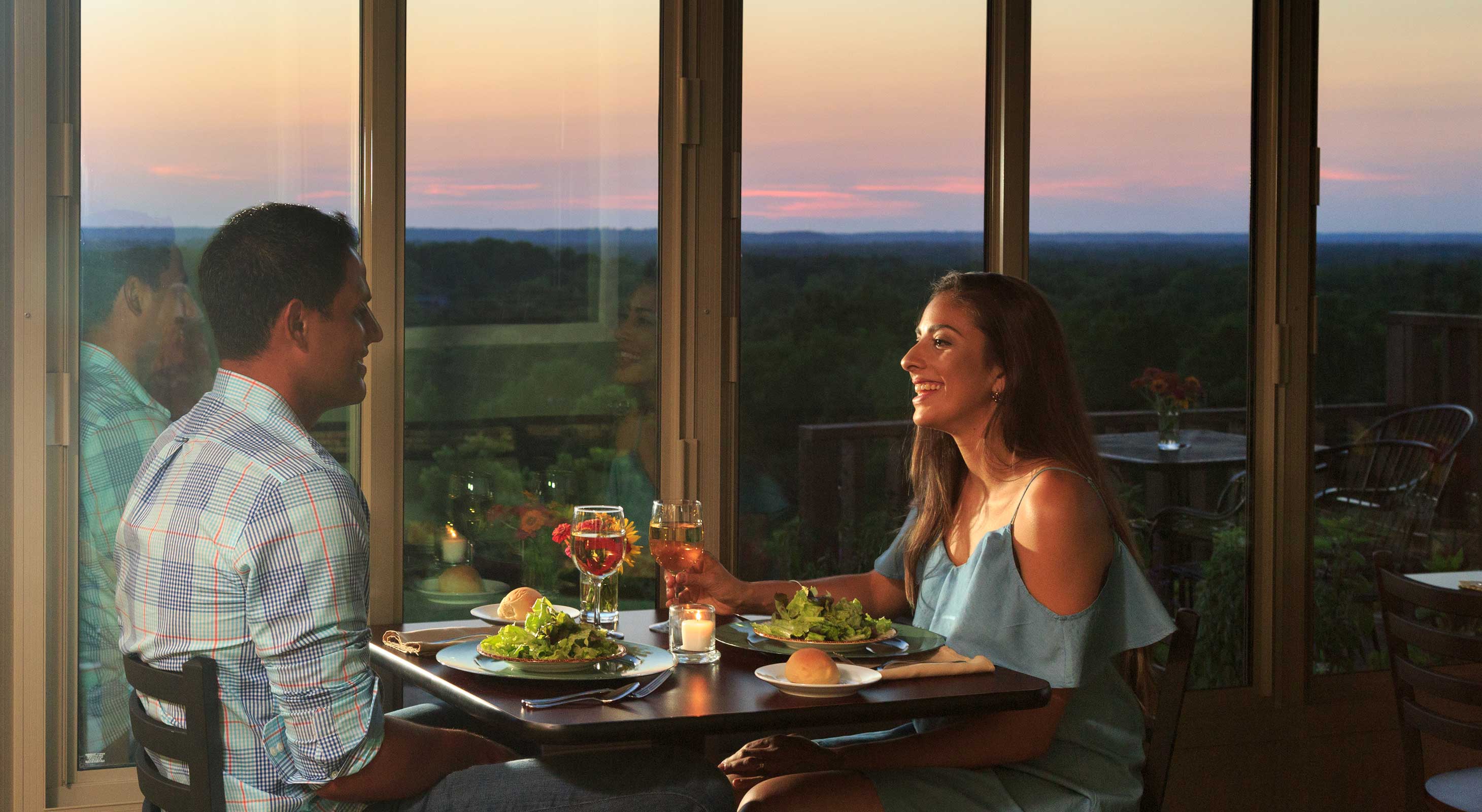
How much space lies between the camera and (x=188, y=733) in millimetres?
1486

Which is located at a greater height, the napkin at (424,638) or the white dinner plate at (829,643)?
the white dinner plate at (829,643)

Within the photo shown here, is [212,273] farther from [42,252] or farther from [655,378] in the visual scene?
[655,378]

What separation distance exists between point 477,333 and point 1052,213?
1.48 meters

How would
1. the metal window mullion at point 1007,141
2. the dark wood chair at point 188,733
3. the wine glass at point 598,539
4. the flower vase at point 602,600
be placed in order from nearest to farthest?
the dark wood chair at point 188,733
the wine glass at point 598,539
the flower vase at point 602,600
the metal window mullion at point 1007,141

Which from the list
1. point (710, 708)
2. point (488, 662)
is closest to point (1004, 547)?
point (710, 708)

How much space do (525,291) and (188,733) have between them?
155cm

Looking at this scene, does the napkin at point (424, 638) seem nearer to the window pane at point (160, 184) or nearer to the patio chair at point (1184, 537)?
the window pane at point (160, 184)

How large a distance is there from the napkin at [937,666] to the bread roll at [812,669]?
98mm

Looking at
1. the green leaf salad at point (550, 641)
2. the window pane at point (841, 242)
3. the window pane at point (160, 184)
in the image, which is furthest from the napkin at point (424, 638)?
the window pane at point (841, 242)

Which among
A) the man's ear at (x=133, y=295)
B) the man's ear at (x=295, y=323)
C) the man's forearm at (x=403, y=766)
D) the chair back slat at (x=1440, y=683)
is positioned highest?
the man's ear at (x=133, y=295)

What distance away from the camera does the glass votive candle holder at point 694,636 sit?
1928mm

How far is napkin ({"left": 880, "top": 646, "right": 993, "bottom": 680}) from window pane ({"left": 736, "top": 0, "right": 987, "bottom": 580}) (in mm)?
1176

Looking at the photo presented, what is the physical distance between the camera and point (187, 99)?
267 centimetres

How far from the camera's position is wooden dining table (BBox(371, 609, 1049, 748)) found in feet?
5.23
